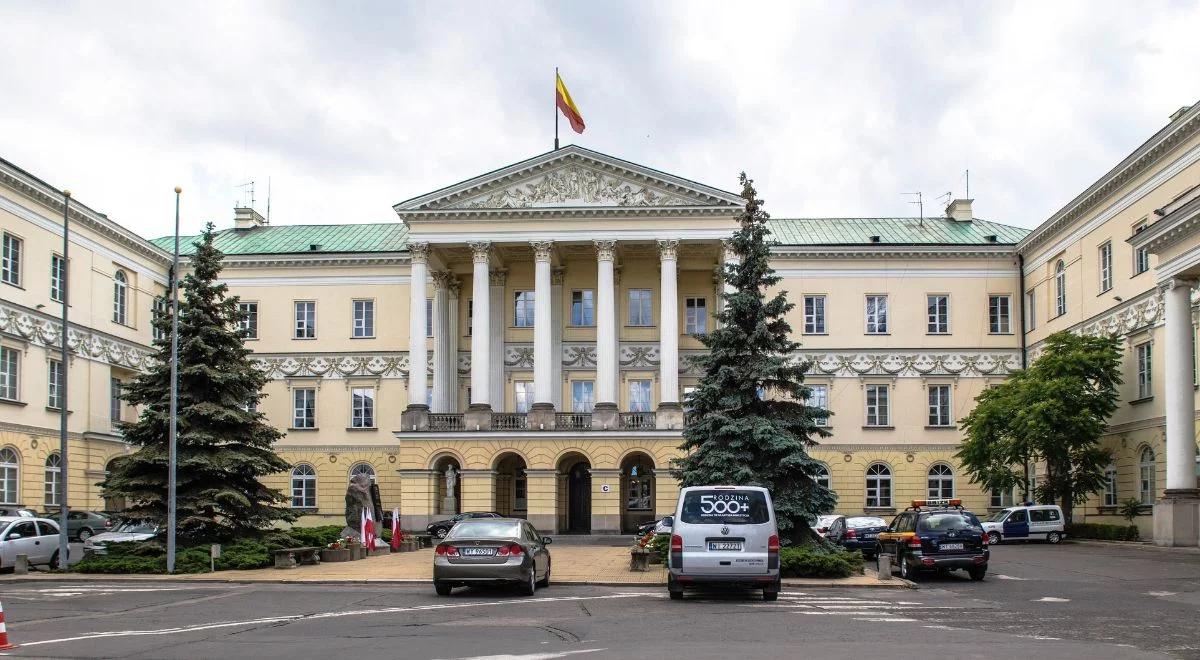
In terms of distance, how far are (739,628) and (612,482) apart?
37631mm

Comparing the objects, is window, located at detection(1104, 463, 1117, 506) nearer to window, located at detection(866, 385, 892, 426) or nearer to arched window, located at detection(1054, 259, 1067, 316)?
arched window, located at detection(1054, 259, 1067, 316)

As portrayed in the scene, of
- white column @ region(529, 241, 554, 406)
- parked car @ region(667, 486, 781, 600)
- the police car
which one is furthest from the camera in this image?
white column @ region(529, 241, 554, 406)

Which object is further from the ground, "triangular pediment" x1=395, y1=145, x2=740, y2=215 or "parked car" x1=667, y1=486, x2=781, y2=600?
"triangular pediment" x1=395, y1=145, x2=740, y2=215

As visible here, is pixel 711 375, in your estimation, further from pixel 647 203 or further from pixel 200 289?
pixel 647 203

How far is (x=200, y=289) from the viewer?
33.5m

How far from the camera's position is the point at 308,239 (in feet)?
220

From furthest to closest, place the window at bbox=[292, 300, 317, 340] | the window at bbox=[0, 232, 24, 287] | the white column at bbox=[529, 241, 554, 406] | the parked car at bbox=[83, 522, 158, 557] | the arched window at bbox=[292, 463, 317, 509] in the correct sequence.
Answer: the window at bbox=[292, 300, 317, 340] < the arched window at bbox=[292, 463, 317, 509] < the white column at bbox=[529, 241, 554, 406] < the window at bbox=[0, 232, 24, 287] < the parked car at bbox=[83, 522, 158, 557]

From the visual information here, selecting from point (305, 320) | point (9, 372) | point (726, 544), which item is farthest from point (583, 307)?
point (726, 544)

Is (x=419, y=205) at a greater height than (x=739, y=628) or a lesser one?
greater

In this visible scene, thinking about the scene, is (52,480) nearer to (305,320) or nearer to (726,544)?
(305,320)

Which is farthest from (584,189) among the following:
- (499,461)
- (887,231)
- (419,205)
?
(887,231)

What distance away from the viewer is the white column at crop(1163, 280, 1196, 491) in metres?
38.7

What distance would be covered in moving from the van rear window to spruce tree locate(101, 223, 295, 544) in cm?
1535

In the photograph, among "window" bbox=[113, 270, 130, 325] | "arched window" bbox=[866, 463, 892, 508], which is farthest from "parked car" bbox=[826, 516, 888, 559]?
"window" bbox=[113, 270, 130, 325]
